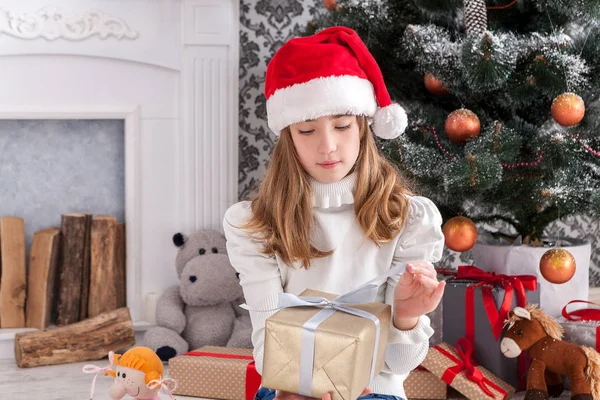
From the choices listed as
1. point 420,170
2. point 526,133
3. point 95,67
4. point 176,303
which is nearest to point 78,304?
point 176,303

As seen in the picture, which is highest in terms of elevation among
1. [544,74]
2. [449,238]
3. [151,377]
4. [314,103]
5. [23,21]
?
[23,21]

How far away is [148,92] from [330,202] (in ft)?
4.31

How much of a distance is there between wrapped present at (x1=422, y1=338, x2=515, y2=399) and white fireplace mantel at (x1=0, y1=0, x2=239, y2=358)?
3.00 feet

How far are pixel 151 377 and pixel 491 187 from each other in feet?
3.13

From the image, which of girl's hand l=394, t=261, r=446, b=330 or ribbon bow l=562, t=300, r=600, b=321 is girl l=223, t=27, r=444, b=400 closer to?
girl's hand l=394, t=261, r=446, b=330

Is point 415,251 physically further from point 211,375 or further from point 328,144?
point 211,375

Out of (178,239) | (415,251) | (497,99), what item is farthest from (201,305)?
(415,251)

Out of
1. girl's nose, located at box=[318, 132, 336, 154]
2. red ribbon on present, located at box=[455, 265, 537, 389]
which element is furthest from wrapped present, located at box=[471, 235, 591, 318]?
girl's nose, located at box=[318, 132, 336, 154]

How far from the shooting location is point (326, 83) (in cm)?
130

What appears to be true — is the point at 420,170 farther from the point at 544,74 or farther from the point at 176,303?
the point at 176,303

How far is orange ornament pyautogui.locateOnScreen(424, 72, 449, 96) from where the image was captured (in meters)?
2.11

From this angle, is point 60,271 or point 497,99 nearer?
point 497,99

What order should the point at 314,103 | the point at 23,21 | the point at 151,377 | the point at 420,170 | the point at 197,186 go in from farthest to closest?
the point at 197,186, the point at 23,21, the point at 420,170, the point at 151,377, the point at 314,103

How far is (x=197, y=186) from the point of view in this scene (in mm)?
2590
